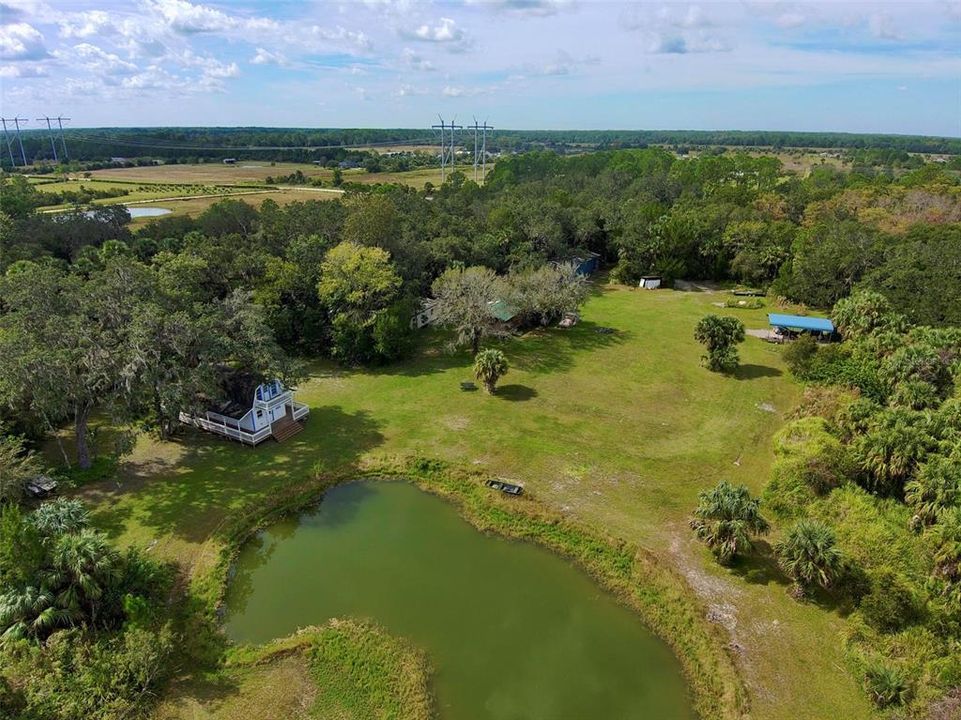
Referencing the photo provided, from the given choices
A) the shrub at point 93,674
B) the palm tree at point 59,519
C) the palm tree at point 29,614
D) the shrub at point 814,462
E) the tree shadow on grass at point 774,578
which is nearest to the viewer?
the shrub at point 93,674

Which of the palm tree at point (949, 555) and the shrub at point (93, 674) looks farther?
the palm tree at point (949, 555)

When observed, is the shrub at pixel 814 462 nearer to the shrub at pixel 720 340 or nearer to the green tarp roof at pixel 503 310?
the shrub at pixel 720 340

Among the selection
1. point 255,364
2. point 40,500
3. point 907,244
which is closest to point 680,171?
point 907,244

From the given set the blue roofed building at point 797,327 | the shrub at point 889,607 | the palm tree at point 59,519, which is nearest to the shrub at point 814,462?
the shrub at point 889,607

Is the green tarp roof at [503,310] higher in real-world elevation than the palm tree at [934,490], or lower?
higher

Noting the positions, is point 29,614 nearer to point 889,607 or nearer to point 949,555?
point 889,607

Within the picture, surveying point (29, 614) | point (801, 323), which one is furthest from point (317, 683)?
point (801, 323)
